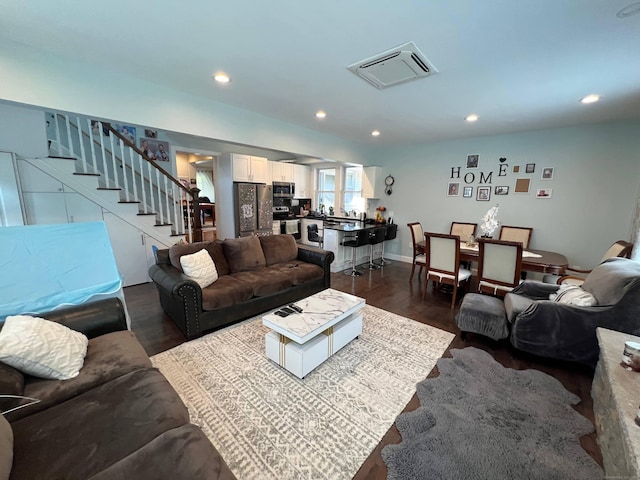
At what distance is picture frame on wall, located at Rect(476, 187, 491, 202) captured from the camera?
15.6 feet

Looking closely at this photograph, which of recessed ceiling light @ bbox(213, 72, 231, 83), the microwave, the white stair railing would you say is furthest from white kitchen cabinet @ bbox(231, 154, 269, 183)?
recessed ceiling light @ bbox(213, 72, 231, 83)

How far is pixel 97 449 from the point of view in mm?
1006

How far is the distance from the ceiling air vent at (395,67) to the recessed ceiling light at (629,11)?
3.55ft

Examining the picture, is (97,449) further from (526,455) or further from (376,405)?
(526,455)

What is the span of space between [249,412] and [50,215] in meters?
3.78

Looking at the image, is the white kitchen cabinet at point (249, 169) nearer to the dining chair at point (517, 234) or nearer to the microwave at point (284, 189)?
the microwave at point (284, 189)

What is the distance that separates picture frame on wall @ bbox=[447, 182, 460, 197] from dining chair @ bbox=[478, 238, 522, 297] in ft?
7.63

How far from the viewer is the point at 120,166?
14.4ft

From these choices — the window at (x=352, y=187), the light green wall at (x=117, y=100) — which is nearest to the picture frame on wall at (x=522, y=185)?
the window at (x=352, y=187)

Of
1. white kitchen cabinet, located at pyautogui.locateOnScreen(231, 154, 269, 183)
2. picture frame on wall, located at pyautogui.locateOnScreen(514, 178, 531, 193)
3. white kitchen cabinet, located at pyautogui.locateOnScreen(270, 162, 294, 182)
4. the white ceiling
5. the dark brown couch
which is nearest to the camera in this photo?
the dark brown couch

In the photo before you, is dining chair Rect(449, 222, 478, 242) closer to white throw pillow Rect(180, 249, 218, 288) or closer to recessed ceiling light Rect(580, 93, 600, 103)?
recessed ceiling light Rect(580, 93, 600, 103)

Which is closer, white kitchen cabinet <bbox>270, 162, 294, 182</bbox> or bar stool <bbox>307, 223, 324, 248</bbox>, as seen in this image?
bar stool <bbox>307, 223, 324, 248</bbox>

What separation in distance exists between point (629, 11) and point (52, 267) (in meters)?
4.26

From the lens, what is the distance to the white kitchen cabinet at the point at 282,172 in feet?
20.9
